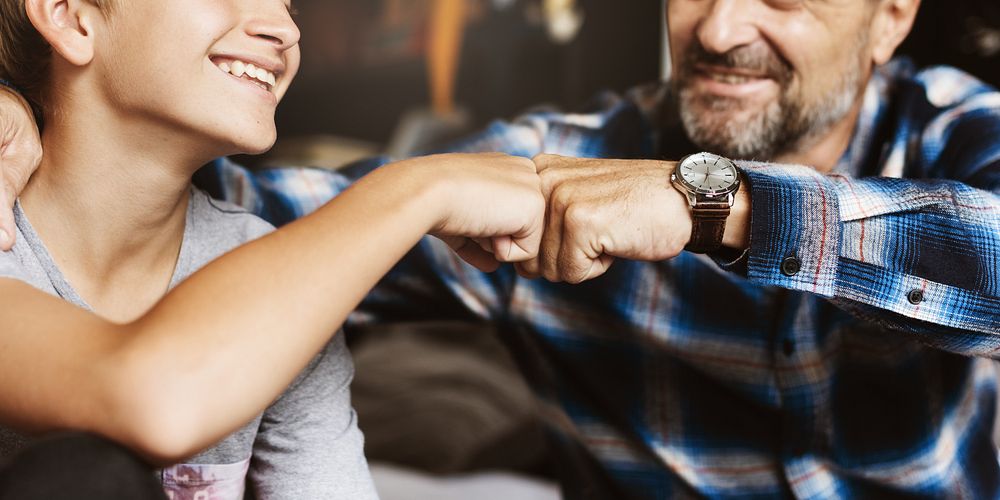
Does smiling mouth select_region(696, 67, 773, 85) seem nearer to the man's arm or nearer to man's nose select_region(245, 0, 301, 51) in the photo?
the man's arm

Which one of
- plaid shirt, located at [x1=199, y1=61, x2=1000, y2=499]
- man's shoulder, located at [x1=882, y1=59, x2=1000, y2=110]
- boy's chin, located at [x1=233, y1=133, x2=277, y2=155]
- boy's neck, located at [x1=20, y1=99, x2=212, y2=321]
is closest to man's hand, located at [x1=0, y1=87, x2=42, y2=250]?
boy's neck, located at [x1=20, y1=99, x2=212, y2=321]

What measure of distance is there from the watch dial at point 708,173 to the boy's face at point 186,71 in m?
0.49

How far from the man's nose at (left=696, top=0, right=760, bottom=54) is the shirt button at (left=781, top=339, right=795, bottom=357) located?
479mm

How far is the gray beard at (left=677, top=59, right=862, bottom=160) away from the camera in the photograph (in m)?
1.52

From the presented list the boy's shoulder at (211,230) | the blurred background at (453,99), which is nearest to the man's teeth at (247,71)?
the boy's shoulder at (211,230)

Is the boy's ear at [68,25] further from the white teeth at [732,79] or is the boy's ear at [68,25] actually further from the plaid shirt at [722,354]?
the white teeth at [732,79]

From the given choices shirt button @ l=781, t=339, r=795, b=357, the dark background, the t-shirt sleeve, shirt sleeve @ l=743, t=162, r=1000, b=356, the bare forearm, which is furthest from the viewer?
the dark background

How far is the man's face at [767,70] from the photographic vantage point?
4.89ft

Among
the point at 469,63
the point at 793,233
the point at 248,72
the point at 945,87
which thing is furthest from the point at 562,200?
the point at 469,63

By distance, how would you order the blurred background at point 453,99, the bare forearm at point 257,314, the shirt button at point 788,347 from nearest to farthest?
the bare forearm at point 257,314, the shirt button at point 788,347, the blurred background at point 453,99

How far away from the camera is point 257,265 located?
0.82 metres

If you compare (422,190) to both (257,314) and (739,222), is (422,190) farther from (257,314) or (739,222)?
(739,222)

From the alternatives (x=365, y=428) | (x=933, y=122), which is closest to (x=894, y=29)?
(x=933, y=122)

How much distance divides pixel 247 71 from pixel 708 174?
554mm
